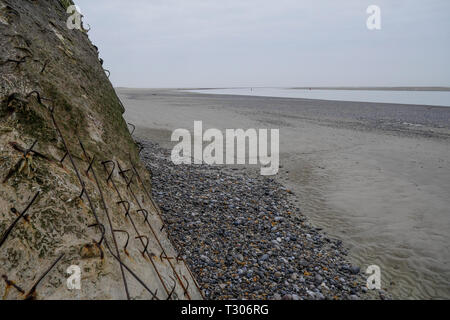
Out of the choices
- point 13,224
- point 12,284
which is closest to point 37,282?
point 12,284

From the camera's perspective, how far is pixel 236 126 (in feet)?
63.5

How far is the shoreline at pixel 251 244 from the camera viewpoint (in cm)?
430

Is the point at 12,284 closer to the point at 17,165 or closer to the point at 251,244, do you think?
the point at 17,165

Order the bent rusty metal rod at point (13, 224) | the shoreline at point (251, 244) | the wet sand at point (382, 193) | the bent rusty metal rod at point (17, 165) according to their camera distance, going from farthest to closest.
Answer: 1. the wet sand at point (382, 193)
2. the shoreline at point (251, 244)
3. the bent rusty metal rod at point (17, 165)
4. the bent rusty metal rod at point (13, 224)

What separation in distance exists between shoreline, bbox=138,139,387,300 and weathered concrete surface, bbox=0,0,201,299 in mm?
1024

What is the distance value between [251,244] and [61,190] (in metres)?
3.56

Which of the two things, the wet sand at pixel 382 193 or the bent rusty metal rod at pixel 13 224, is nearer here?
the bent rusty metal rod at pixel 13 224

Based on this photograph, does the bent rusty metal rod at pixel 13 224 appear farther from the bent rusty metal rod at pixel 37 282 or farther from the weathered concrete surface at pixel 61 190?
the bent rusty metal rod at pixel 37 282

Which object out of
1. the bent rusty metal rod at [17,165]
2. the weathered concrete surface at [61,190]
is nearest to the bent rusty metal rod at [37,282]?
the weathered concrete surface at [61,190]

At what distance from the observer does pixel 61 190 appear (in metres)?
2.73

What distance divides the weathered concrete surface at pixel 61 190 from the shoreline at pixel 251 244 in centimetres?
102

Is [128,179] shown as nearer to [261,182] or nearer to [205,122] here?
[261,182]

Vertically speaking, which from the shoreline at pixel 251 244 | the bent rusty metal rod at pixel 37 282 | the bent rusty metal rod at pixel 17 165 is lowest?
the shoreline at pixel 251 244

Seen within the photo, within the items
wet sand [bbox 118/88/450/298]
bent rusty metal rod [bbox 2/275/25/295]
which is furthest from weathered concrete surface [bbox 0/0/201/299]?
wet sand [bbox 118/88/450/298]
